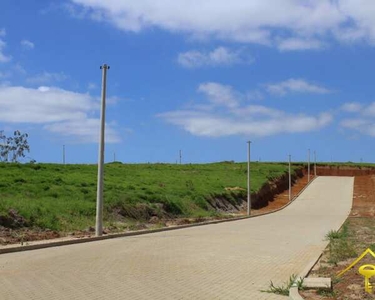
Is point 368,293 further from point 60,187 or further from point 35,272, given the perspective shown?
point 60,187

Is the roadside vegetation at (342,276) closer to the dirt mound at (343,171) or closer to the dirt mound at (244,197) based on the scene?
the dirt mound at (244,197)

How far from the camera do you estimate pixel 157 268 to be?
12484 millimetres

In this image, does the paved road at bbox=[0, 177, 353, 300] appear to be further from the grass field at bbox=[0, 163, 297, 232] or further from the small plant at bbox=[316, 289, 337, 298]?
the grass field at bbox=[0, 163, 297, 232]

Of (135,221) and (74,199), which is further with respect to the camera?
(135,221)

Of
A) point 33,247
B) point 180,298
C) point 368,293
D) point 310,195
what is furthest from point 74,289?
point 310,195

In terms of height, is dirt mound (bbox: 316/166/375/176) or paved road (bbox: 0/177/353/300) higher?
dirt mound (bbox: 316/166/375/176)

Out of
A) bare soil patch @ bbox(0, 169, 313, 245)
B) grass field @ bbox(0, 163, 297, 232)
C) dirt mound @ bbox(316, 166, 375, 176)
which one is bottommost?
bare soil patch @ bbox(0, 169, 313, 245)

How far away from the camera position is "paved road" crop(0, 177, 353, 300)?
367 inches

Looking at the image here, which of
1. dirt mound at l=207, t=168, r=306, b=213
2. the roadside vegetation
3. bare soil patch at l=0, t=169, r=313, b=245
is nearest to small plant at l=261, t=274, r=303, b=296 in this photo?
the roadside vegetation

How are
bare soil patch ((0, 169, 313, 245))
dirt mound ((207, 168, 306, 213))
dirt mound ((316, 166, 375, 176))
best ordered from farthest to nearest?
1. dirt mound ((316, 166, 375, 176))
2. dirt mound ((207, 168, 306, 213))
3. bare soil patch ((0, 169, 313, 245))

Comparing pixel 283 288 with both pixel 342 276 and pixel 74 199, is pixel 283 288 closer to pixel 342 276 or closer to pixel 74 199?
pixel 342 276

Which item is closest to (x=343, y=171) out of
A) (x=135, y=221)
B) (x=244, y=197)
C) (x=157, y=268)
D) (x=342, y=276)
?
(x=244, y=197)

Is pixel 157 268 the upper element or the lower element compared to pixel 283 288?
lower

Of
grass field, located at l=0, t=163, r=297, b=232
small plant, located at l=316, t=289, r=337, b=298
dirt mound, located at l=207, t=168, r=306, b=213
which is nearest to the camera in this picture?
small plant, located at l=316, t=289, r=337, b=298
